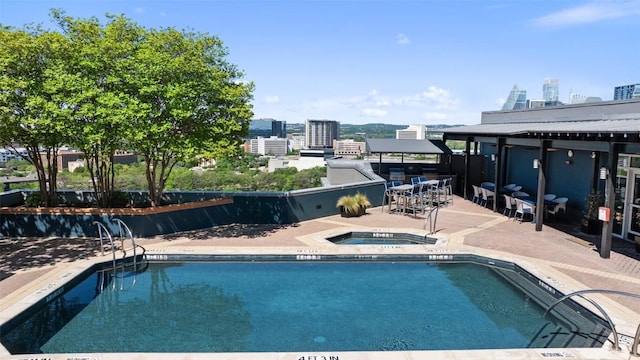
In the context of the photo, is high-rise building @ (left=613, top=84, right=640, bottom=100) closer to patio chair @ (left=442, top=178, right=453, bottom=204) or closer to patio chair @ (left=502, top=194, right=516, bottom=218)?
patio chair @ (left=502, top=194, right=516, bottom=218)

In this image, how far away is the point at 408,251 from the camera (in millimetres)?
10258

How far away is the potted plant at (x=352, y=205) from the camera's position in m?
14.3

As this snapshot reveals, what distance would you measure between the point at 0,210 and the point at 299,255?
8161mm

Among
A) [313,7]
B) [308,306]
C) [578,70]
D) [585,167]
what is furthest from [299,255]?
[578,70]

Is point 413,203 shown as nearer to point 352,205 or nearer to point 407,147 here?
point 352,205

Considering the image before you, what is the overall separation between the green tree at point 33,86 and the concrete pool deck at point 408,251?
290 centimetres

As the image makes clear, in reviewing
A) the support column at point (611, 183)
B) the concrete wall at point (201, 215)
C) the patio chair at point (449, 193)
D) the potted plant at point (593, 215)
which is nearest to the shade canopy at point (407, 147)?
the patio chair at point (449, 193)

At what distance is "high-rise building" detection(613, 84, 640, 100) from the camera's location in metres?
14.5

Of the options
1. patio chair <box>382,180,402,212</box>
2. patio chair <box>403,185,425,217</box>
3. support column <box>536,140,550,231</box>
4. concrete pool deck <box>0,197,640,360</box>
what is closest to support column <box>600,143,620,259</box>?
concrete pool deck <box>0,197,640,360</box>

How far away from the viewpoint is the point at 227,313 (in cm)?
731

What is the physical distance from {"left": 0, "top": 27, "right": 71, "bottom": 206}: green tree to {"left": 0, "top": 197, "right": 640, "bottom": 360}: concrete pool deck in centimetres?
290

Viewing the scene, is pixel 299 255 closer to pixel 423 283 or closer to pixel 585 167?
pixel 423 283

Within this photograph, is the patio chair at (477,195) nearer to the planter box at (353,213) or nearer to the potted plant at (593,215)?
the potted plant at (593,215)

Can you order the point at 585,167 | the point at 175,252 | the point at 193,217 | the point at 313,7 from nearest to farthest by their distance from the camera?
1. the point at 175,252
2. the point at 193,217
3. the point at 585,167
4. the point at 313,7
